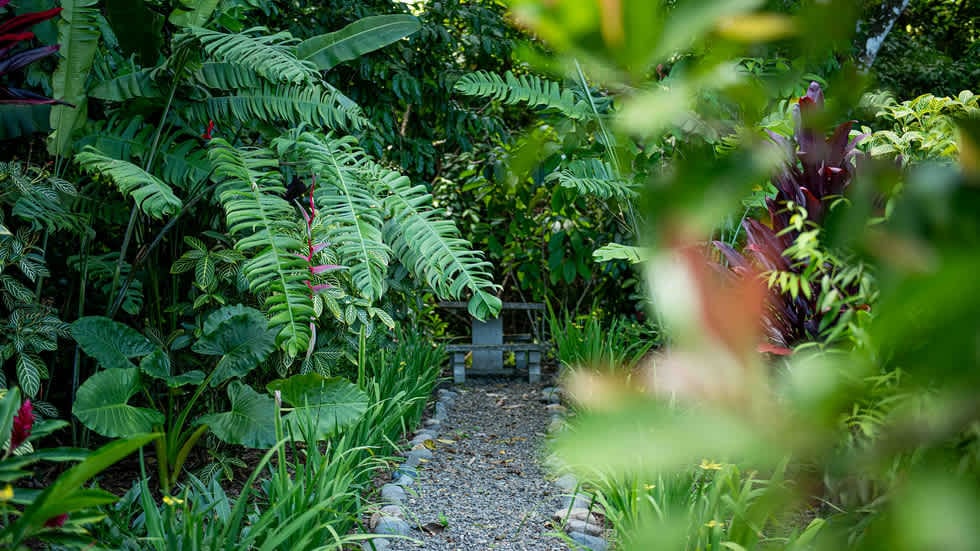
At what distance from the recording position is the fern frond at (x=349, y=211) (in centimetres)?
228

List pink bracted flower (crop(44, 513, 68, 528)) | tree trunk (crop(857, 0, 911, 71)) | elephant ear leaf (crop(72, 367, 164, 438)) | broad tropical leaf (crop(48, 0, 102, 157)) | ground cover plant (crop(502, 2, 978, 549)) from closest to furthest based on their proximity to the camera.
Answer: ground cover plant (crop(502, 2, 978, 549)) < pink bracted flower (crop(44, 513, 68, 528)) < elephant ear leaf (crop(72, 367, 164, 438)) < broad tropical leaf (crop(48, 0, 102, 157)) < tree trunk (crop(857, 0, 911, 71))

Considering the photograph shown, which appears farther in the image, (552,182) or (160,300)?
(552,182)

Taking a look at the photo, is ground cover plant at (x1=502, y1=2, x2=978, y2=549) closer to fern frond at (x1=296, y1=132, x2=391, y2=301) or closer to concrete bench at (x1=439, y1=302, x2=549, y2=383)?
fern frond at (x1=296, y1=132, x2=391, y2=301)

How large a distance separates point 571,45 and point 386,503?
8.39 feet

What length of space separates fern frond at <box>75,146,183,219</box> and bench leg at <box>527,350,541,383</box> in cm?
328

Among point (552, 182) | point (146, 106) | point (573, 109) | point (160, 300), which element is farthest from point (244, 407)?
point (552, 182)

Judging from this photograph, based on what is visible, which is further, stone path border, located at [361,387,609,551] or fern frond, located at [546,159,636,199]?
fern frond, located at [546,159,636,199]

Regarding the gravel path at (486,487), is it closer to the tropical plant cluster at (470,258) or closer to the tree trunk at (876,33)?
the tropical plant cluster at (470,258)

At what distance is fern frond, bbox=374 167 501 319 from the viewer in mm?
2328

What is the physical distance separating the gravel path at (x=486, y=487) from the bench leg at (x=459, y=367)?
63 centimetres

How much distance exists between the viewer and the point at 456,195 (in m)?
5.33

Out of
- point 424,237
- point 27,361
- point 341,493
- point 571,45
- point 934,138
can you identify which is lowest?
point 341,493

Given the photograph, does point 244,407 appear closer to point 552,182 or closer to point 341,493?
point 341,493

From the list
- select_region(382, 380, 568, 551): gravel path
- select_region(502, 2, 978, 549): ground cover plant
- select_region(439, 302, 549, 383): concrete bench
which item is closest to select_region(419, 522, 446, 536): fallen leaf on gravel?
select_region(382, 380, 568, 551): gravel path
